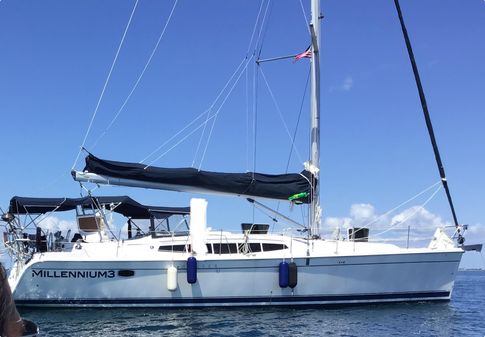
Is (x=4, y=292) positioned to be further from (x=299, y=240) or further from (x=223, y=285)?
(x=299, y=240)

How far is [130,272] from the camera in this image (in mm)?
15672

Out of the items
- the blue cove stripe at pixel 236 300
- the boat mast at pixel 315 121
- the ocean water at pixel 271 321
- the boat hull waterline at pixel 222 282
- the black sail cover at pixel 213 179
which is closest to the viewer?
the ocean water at pixel 271 321

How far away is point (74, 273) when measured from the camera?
1555cm

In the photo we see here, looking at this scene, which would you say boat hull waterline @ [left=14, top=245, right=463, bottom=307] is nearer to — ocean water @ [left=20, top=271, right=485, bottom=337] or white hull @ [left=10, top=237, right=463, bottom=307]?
white hull @ [left=10, top=237, right=463, bottom=307]

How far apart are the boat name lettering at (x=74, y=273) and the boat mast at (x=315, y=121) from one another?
267 inches

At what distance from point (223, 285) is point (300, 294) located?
244 centimetres

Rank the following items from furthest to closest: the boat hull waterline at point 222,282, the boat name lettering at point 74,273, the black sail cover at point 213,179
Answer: the black sail cover at point 213,179, the boat hull waterline at point 222,282, the boat name lettering at point 74,273

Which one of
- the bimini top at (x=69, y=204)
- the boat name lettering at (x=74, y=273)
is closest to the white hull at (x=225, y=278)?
the boat name lettering at (x=74, y=273)

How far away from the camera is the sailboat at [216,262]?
15.6m

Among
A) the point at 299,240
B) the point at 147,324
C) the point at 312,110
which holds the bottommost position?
the point at 147,324

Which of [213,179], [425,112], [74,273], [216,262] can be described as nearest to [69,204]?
[74,273]

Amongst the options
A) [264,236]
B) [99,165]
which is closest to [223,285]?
[264,236]

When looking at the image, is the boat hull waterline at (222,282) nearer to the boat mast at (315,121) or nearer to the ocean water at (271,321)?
the ocean water at (271,321)

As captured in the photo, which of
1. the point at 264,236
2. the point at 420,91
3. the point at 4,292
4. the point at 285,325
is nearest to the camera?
the point at 4,292
